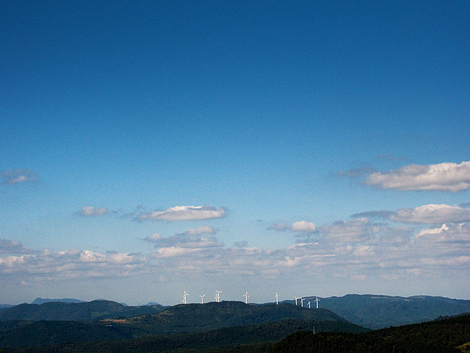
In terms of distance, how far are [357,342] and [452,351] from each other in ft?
112

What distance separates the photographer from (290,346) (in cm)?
19362

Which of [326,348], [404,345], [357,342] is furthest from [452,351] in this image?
[326,348]

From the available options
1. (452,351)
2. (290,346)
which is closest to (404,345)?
(452,351)

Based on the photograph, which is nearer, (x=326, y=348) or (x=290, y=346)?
(x=326, y=348)

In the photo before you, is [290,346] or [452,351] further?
[290,346]

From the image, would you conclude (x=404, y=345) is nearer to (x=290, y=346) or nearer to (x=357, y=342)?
(x=357, y=342)

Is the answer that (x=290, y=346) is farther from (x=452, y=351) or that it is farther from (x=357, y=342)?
(x=452, y=351)

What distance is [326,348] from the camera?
181375 millimetres

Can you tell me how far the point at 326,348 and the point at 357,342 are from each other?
13143mm

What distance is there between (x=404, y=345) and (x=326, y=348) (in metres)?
30.1

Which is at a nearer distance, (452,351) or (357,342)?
(452,351)

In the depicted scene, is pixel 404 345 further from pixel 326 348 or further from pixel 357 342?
pixel 326 348

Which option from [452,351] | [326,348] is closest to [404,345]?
[452,351]

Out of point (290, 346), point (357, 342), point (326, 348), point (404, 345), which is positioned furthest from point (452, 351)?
point (290, 346)
